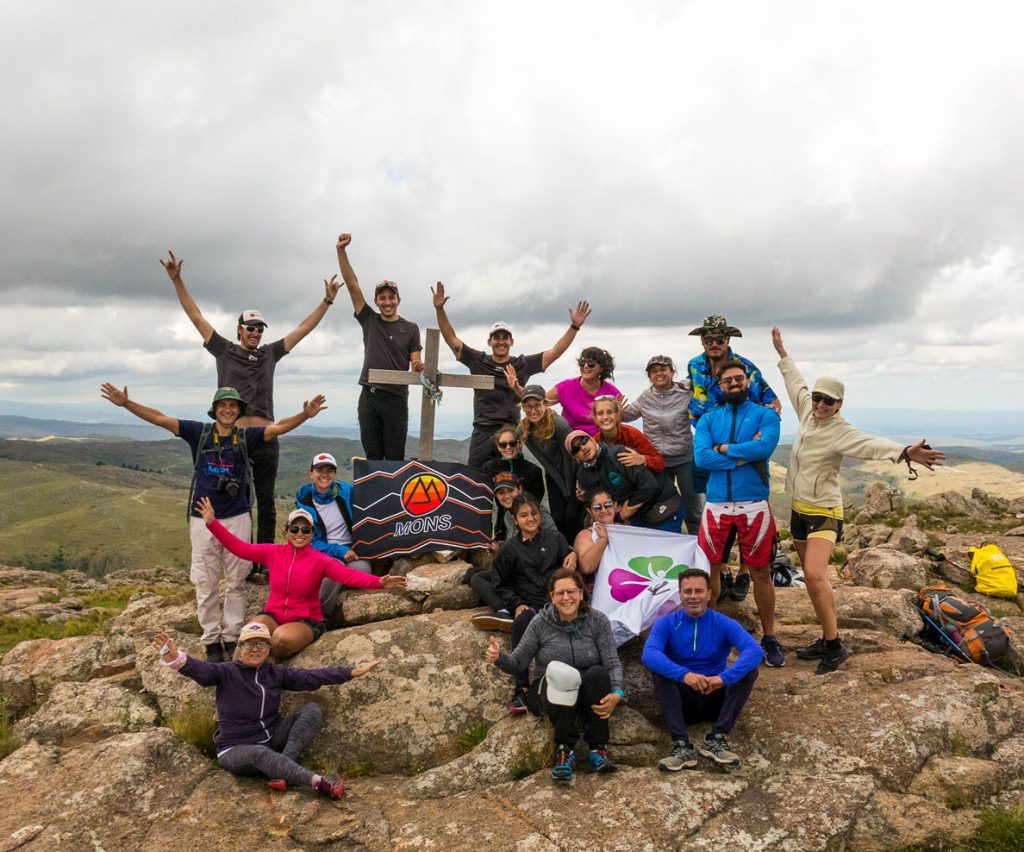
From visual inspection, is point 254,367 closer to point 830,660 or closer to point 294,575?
point 294,575

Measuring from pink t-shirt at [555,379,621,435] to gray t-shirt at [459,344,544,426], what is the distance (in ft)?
4.06

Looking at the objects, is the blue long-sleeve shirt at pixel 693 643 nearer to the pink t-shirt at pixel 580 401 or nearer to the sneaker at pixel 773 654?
the sneaker at pixel 773 654

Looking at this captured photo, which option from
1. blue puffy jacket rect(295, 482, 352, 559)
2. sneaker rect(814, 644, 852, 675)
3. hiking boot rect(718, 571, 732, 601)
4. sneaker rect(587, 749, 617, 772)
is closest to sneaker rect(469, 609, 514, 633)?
sneaker rect(587, 749, 617, 772)

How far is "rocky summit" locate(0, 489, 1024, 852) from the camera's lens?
7.02 meters

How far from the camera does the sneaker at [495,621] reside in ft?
32.8

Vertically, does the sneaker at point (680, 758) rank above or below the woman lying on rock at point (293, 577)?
below

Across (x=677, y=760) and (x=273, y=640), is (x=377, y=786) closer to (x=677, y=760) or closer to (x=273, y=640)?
(x=273, y=640)

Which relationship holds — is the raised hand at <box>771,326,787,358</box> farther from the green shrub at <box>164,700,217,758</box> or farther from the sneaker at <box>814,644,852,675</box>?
the green shrub at <box>164,700,217,758</box>

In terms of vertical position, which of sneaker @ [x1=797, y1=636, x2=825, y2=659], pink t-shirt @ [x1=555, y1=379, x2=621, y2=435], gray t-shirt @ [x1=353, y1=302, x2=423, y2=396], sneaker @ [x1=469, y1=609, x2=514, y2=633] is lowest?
sneaker @ [x1=797, y1=636, x2=825, y2=659]

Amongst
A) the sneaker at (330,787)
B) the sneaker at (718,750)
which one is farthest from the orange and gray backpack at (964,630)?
the sneaker at (330,787)

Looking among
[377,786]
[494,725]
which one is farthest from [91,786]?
[494,725]

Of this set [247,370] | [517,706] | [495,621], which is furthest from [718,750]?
[247,370]

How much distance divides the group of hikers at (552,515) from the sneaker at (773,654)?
3cm

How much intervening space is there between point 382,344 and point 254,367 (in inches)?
97.9
